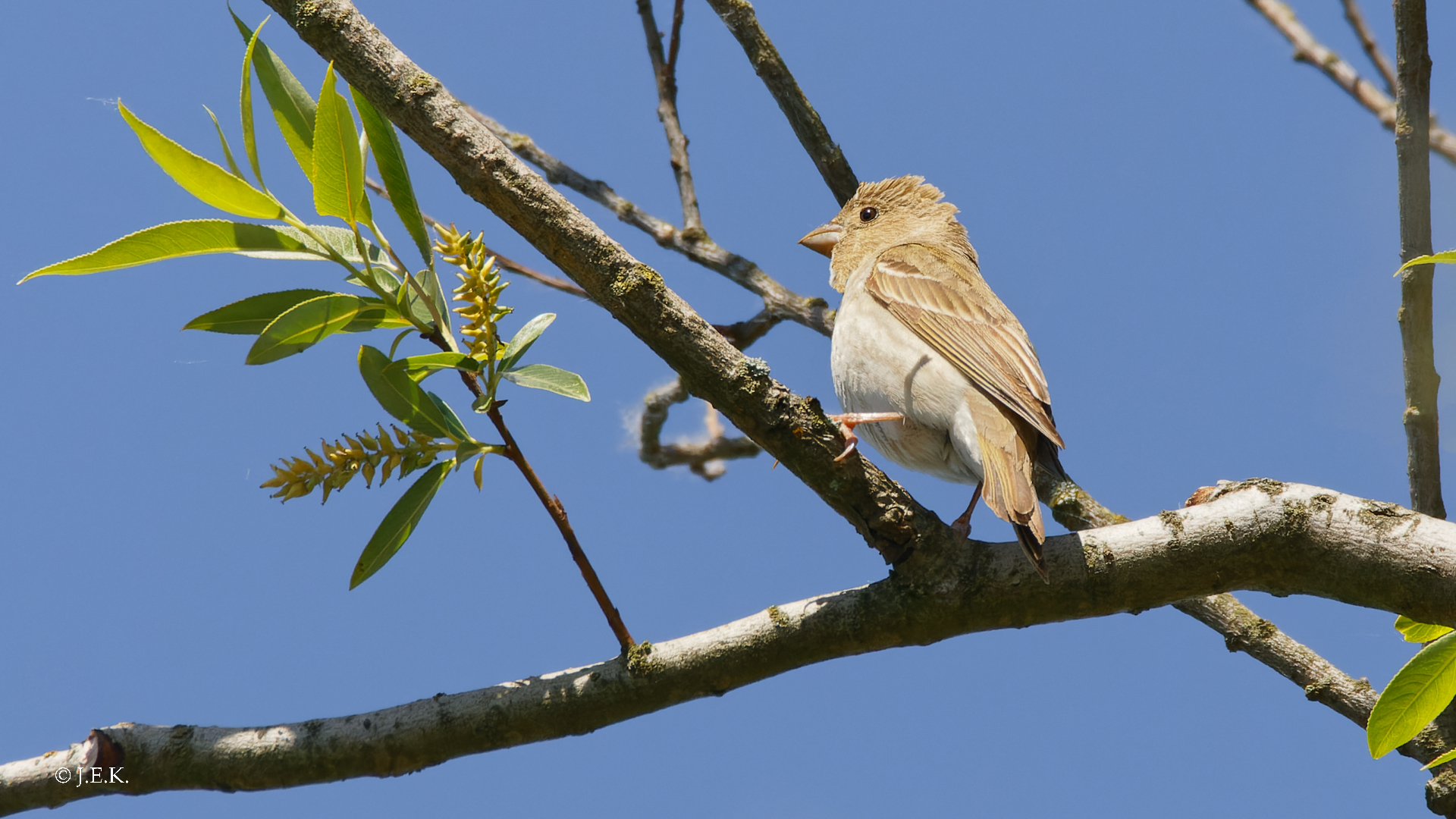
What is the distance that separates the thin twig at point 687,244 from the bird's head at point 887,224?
0.39 m

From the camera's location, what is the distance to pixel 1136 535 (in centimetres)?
300

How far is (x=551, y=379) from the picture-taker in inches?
104

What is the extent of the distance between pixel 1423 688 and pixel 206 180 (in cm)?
340

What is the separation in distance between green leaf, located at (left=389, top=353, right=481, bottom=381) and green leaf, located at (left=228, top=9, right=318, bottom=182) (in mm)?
546

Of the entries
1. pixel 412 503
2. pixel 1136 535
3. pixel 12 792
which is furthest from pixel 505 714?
pixel 1136 535

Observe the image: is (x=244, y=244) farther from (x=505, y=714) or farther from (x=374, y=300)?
(x=505, y=714)

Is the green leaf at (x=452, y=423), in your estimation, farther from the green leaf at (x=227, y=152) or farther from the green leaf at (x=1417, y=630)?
the green leaf at (x=1417, y=630)

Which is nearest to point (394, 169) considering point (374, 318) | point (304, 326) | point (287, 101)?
point (287, 101)

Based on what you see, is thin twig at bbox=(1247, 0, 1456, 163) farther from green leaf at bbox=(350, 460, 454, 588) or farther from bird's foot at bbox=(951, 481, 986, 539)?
green leaf at bbox=(350, 460, 454, 588)

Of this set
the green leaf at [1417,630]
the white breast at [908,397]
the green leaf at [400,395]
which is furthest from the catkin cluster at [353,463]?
the green leaf at [1417,630]

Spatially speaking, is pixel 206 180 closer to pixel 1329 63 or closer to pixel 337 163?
pixel 337 163

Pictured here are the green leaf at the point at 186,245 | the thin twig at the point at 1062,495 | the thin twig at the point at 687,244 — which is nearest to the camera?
the green leaf at the point at 186,245

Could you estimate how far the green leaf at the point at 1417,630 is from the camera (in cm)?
310

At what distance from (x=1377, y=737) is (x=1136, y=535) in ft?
2.66
